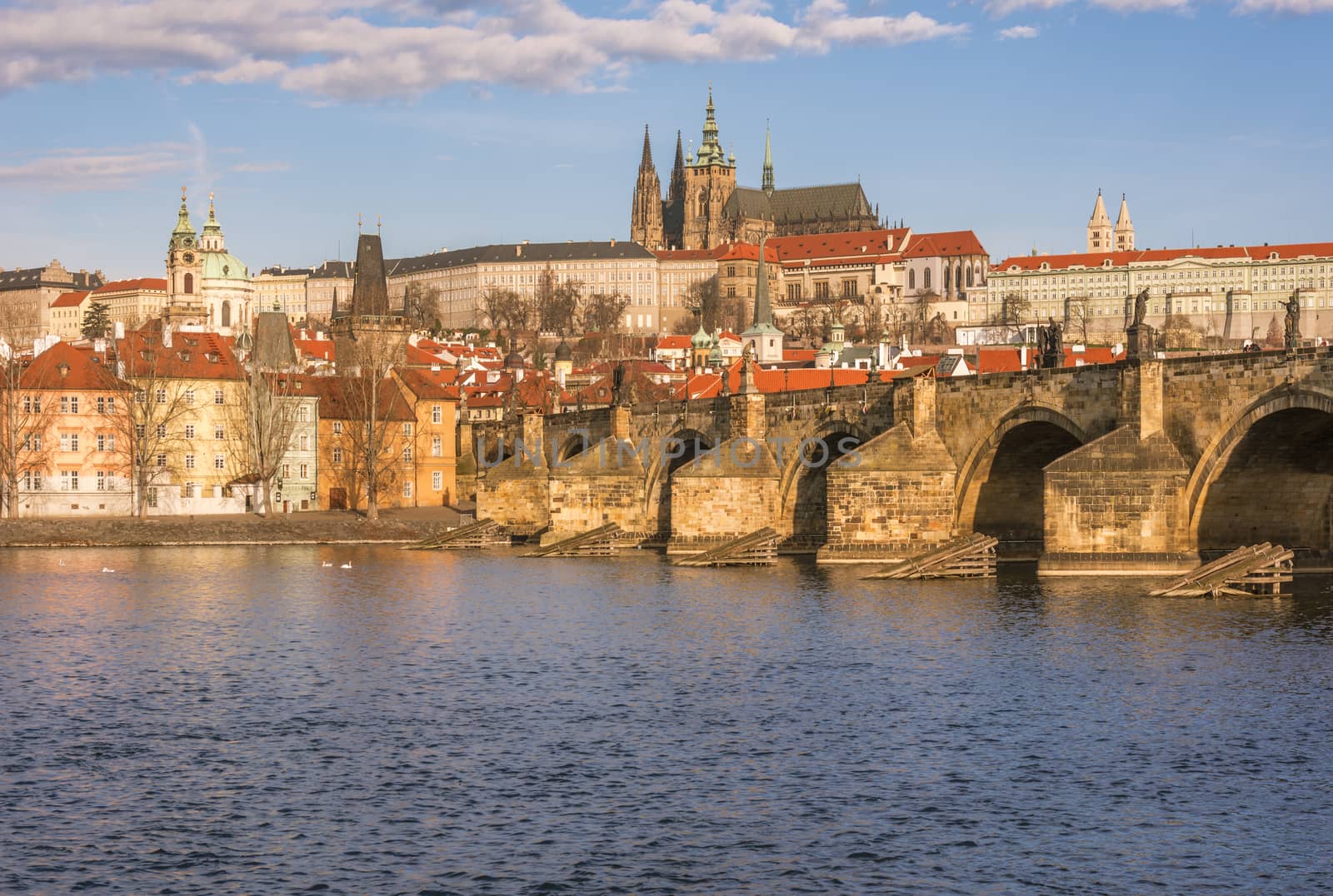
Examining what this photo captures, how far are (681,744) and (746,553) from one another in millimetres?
30268

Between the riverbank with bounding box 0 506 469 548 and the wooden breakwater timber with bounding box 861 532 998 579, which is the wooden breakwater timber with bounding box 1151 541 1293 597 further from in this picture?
the riverbank with bounding box 0 506 469 548

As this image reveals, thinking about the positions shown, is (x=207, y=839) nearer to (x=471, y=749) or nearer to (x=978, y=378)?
(x=471, y=749)

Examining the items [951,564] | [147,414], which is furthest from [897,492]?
[147,414]

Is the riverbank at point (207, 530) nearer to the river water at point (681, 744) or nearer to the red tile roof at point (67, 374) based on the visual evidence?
the red tile roof at point (67, 374)

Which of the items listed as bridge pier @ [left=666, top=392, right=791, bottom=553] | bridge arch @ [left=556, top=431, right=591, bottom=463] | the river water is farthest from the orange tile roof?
the river water

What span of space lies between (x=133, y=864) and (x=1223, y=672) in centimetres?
2086

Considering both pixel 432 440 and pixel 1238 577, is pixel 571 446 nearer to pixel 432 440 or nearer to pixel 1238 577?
pixel 432 440

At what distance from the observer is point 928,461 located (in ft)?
174

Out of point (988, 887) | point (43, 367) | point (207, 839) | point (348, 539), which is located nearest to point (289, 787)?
point (207, 839)

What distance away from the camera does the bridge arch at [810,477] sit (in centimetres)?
5975

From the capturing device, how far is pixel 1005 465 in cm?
5397

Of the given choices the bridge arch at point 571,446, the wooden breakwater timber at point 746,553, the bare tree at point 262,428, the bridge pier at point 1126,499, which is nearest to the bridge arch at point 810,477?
the wooden breakwater timber at point 746,553

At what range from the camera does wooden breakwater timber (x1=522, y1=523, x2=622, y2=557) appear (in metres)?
66.7

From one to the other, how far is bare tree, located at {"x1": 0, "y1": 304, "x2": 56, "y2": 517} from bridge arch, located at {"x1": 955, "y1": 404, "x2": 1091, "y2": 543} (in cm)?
4175
